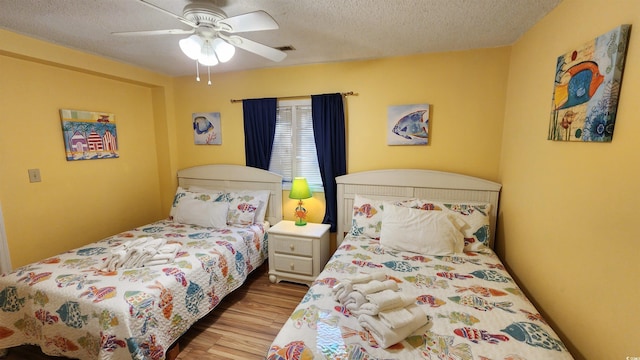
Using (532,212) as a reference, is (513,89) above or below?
above

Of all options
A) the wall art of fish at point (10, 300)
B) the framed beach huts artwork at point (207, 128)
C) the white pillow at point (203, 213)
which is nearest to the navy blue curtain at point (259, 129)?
the framed beach huts artwork at point (207, 128)

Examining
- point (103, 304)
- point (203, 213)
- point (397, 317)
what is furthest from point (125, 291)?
point (397, 317)

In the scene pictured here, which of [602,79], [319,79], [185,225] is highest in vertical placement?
[319,79]

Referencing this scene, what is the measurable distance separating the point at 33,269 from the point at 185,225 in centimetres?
118

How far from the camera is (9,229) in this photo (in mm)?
2193

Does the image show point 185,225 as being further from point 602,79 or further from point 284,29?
point 602,79

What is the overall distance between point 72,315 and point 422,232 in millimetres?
2396

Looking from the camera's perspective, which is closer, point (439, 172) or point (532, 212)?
point (532, 212)

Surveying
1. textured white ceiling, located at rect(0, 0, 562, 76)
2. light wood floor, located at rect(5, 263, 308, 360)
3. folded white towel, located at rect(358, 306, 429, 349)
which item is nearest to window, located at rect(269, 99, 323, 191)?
textured white ceiling, located at rect(0, 0, 562, 76)

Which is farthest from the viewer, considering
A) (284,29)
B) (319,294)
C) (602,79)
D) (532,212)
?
(284,29)

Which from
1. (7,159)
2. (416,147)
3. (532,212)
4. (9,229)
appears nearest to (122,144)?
(7,159)

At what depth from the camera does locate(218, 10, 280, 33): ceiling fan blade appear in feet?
4.46

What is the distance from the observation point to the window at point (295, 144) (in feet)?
9.75

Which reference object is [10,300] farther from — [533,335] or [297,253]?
[533,335]
